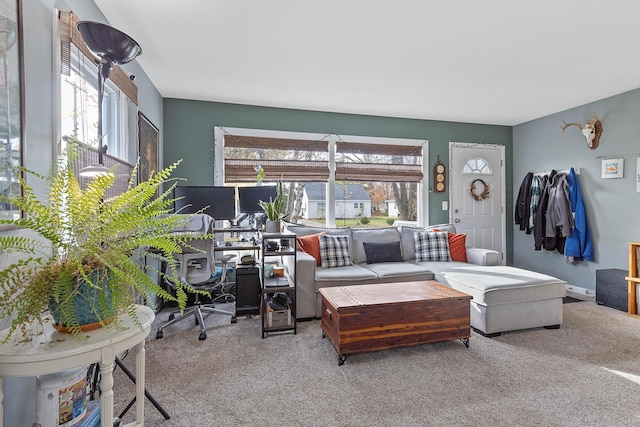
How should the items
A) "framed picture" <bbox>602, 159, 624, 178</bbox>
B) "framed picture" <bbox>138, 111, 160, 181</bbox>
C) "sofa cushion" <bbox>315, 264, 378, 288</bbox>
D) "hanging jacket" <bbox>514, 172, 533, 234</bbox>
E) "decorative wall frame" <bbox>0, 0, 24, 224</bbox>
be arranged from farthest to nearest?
"hanging jacket" <bbox>514, 172, 533, 234</bbox> < "framed picture" <bbox>602, 159, 624, 178</bbox> < "sofa cushion" <bbox>315, 264, 378, 288</bbox> < "framed picture" <bbox>138, 111, 160, 181</bbox> < "decorative wall frame" <bbox>0, 0, 24, 224</bbox>

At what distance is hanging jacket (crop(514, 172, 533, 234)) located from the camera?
15.3 feet

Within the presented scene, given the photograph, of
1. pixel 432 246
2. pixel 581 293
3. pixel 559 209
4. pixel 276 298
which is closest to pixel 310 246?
pixel 276 298

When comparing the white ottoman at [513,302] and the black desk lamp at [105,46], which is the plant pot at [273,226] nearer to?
the black desk lamp at [105,46]

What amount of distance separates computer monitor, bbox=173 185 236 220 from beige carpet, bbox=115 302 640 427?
1248mm

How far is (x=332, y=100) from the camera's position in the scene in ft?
12.7

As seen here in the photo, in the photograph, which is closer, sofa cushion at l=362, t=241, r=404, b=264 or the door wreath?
sofa cushion at l=362, t=241, r=404, b=264

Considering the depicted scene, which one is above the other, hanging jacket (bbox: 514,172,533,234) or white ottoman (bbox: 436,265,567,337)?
hanging jacket (bbox: 514,172,533,234)

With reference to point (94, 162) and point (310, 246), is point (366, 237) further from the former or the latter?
point (94, 162)

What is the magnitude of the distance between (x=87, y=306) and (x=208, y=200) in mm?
2305

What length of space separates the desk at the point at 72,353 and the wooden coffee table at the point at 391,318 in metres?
1.37

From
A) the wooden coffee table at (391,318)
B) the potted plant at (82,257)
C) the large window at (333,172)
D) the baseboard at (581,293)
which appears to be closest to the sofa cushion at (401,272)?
the wooden coffee table at (391,318)

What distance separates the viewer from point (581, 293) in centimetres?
408

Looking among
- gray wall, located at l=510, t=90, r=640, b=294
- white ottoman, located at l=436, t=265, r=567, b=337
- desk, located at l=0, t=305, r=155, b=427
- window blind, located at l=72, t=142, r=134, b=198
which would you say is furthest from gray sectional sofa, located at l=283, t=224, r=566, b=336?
desk, located at l=0, t=305, r=155, b=427

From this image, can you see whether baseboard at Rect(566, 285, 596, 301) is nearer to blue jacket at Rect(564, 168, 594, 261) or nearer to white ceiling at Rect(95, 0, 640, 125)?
blue jacket at Rect(564, 168, 594, 261)
